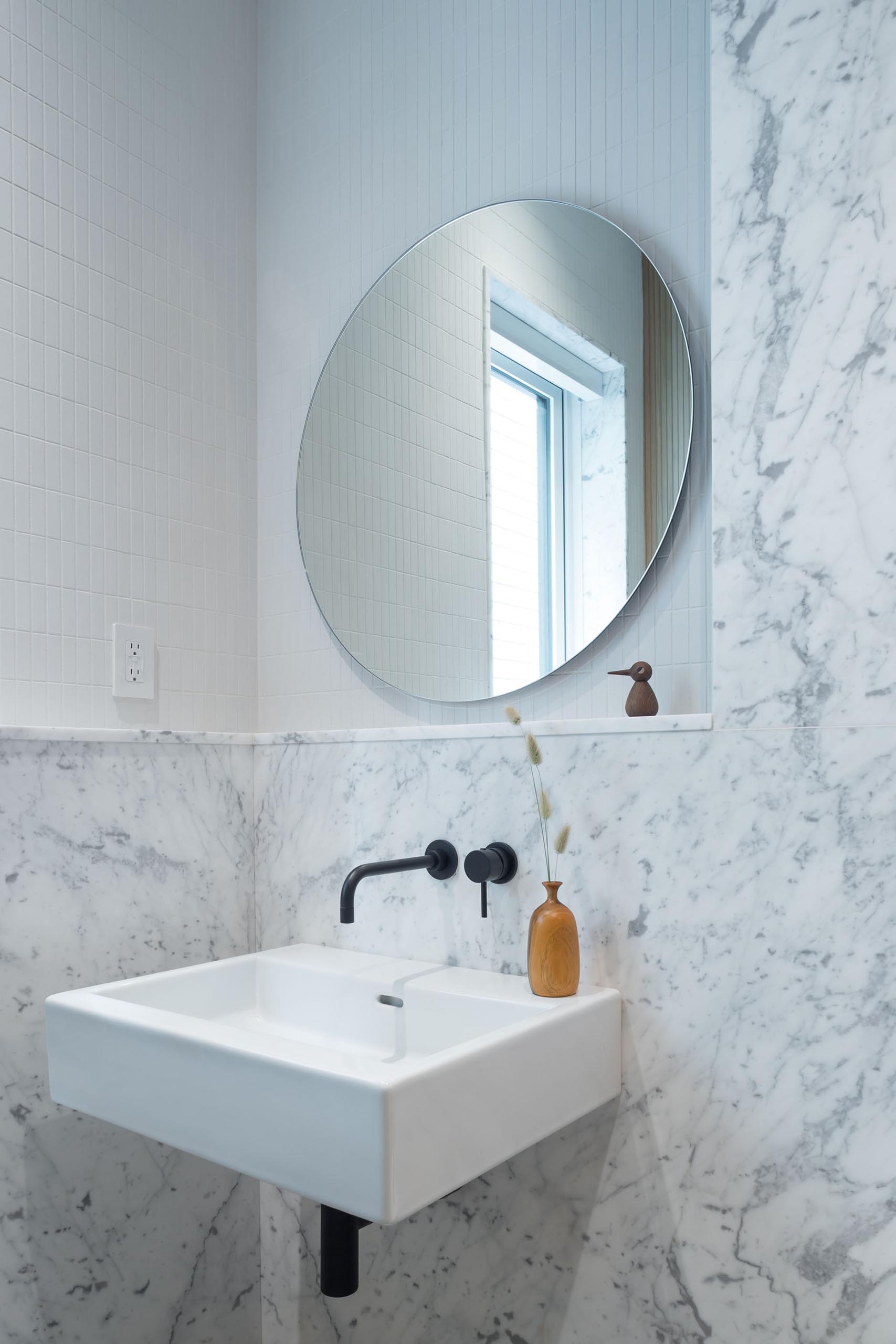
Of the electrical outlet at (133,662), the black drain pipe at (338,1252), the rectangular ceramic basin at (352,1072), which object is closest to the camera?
the rectangular ceramic basin at (352,1072)

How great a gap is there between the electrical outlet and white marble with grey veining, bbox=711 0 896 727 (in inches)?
36.5

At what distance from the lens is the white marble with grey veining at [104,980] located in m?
1.40

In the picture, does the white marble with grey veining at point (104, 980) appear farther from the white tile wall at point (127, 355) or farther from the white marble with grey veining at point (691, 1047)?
the white marble with grey veining at point (691, 1047)

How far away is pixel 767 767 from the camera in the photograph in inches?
46.0

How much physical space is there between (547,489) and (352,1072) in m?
0.84

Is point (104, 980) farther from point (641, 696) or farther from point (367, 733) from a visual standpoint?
point (641, 696)

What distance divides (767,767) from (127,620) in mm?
Answer: 1026

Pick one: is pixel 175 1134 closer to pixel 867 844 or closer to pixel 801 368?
pixel 867 844

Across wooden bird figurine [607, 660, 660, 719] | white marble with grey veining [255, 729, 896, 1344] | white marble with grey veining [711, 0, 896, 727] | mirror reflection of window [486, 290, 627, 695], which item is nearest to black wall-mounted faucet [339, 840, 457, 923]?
white marble with grey veining [255, 729, 896, 1344]

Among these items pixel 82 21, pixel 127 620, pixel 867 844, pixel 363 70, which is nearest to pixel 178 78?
pixel 82 21

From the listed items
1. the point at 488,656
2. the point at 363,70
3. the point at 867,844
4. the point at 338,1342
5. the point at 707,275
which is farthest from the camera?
the point at 363,70

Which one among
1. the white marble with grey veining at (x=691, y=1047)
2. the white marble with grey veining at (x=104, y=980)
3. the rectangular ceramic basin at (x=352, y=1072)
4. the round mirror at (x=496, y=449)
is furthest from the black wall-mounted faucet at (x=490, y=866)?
the white marble with grey veining at (x=104, y=980)

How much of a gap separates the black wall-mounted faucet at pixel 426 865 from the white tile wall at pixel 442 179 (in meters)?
0.20

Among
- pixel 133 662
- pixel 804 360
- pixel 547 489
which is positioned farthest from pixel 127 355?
pixel 804 360
